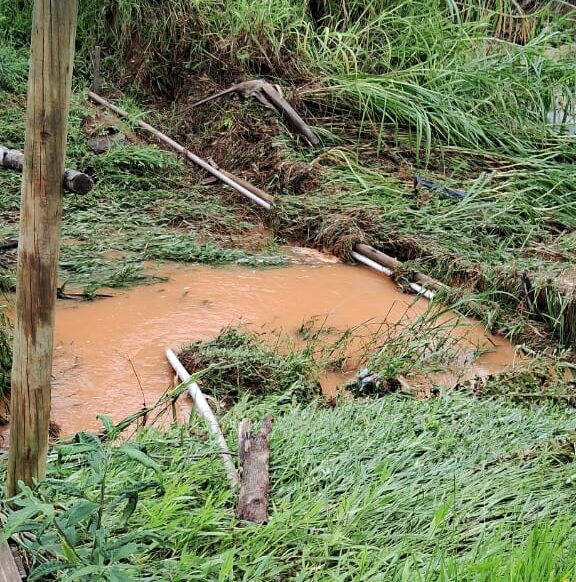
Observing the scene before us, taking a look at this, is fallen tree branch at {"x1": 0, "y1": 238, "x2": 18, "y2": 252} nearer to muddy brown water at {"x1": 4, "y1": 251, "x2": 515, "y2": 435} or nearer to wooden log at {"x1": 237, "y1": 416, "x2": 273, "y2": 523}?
muddy brown water at {"x1": 4, "y1": 251, "x2": 515, "y2": 435}

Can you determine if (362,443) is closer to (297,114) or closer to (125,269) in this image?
(125,269)

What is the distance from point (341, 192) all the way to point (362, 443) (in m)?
4.04

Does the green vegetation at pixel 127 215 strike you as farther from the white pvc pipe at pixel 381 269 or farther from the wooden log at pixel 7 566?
the wooden log at pixel 7 566

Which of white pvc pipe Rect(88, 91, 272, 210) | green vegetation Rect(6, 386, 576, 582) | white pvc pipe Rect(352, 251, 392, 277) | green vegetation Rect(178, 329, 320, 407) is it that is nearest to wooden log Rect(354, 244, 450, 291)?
white pvc pipe Rect(352, 251, 392, 277)

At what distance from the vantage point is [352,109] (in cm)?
752

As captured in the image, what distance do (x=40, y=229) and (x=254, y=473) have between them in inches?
41.0

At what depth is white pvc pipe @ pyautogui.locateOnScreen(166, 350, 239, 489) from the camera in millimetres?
2400

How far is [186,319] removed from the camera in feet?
15.0

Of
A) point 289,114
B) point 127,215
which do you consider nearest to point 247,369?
point 127,215

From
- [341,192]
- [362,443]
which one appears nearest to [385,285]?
[341,192]

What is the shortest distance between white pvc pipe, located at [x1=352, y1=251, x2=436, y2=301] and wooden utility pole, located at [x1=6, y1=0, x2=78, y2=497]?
328 centimetres

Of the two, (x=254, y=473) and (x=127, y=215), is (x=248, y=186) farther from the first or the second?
(x=254, y=473)

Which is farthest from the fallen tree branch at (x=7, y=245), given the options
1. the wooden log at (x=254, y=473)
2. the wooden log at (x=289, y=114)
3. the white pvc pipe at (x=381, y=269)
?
the wooden log at (x=289, y=114)

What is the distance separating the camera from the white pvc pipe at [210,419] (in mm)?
2400
